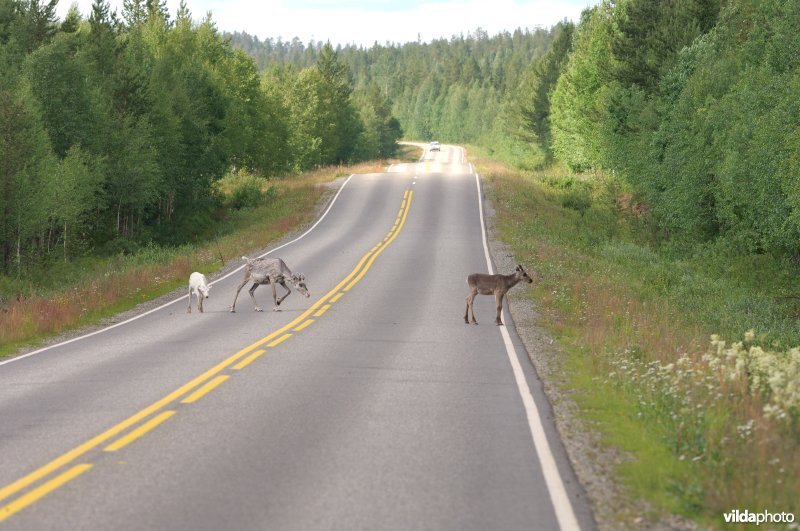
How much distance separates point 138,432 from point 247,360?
4.78 meters

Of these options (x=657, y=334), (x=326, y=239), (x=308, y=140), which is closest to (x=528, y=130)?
(x=308, y=140)

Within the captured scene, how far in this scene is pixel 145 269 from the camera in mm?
28750

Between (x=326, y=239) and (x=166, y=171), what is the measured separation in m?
18.2

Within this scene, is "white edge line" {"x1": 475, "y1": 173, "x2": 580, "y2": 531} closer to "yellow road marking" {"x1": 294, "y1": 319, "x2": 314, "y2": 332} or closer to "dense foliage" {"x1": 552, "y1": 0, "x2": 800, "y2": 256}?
"yellow road marking" {"x1": 294, "y1": 319, "x2": 314, "y2": 332}

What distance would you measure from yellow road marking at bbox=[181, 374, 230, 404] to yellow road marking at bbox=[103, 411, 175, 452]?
0.72 meters

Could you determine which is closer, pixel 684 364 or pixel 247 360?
pixel 684 364

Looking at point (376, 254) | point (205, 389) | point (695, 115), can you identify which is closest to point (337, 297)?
point (376, 254)

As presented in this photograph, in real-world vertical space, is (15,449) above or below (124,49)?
below

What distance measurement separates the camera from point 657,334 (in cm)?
1591

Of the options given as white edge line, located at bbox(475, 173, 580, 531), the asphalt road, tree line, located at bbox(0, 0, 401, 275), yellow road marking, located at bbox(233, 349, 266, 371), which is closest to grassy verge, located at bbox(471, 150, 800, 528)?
white edge line, located at bbox(475, 173, 580, 531)

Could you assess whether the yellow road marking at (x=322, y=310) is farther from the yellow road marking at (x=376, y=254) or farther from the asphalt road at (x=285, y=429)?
the yellow road marking at (x=376, y=254)

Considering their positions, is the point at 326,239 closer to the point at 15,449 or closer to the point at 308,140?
the point at 15,449

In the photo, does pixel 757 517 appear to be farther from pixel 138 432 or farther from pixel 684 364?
pixel 138 432

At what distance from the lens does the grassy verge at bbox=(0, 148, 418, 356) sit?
19016 mm
